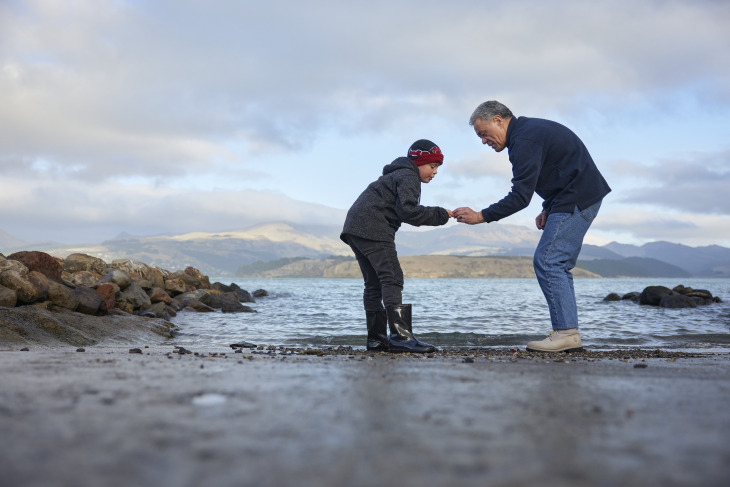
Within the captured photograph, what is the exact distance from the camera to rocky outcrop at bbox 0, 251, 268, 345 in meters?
6.55

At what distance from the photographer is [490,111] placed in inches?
237

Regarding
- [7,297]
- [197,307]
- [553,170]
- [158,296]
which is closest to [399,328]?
[553,170]

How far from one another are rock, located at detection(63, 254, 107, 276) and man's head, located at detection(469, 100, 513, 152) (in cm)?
1301

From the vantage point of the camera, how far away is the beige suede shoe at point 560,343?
5.73 meters

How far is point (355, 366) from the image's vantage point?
3.90 metres

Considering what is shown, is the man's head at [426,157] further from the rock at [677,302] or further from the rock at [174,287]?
the rock at [677,302]

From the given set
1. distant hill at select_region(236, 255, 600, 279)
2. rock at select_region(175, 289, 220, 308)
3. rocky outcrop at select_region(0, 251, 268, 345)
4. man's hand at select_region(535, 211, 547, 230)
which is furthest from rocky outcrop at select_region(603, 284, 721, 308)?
distant hill at select_region(236, 255, 600, 279)

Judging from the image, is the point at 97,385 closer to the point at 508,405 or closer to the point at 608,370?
the point at 508,405

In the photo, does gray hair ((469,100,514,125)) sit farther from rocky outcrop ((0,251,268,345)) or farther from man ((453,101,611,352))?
rocky outcrop ((0,251,268,345))

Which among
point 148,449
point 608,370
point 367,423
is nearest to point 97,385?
point 148,449

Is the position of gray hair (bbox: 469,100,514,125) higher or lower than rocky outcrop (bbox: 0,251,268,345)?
higher

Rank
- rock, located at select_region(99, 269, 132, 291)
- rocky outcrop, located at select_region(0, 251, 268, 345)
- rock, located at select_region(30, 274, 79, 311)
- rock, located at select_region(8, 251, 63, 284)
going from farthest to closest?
rock, located at select_region(99, 269, 132, 291), rock, located at select_region(8, 251, 63, 284), rock, located at select_region(30, 274, 79, 311), rocky outcrop, located at select_region(0, 251, 268, 345)

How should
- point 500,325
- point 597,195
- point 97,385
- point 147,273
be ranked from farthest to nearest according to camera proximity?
1. point 147,273
2. point 500,325
3. point 597,195
4. point 97,385

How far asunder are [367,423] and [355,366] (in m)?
1.96
